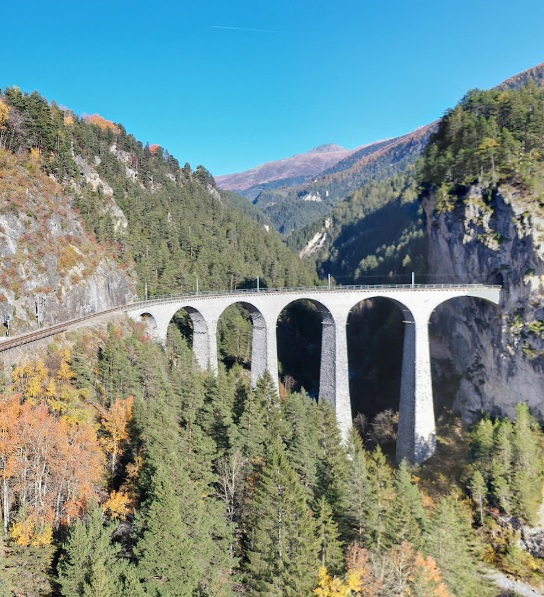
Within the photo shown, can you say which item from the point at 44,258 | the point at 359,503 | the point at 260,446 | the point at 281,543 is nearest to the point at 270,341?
the point at 260,446

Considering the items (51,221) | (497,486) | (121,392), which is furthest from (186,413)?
(51,221)

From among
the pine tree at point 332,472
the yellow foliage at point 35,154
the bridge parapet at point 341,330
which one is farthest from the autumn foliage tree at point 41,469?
the yellow foliage at point 35,154

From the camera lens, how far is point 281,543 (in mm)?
19016

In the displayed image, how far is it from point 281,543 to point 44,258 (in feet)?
135

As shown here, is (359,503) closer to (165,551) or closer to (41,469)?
(165,551)

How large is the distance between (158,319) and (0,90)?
146ft

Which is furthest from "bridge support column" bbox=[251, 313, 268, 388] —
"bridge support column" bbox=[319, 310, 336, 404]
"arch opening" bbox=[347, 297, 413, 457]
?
"arch opening" bbox=[347, 297, 413, 457]

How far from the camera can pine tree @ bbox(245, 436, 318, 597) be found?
1828 centimetres

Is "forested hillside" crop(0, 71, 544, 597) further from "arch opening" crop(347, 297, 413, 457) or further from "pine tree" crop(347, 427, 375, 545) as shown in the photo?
"arch opening" crop(347, 297, 413, 457)

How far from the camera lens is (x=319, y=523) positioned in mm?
20656

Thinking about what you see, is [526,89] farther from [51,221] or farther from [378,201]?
[378,201]

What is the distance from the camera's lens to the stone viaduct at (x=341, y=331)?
42.7 metres

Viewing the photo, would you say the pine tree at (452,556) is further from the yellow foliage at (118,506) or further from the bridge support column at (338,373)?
the bridge support column at (338,373)

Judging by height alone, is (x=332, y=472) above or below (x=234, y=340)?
below
